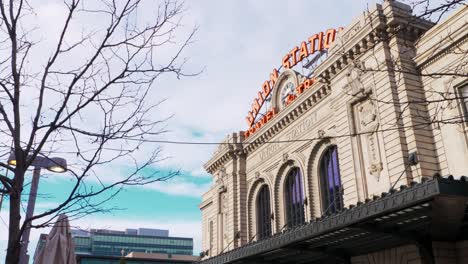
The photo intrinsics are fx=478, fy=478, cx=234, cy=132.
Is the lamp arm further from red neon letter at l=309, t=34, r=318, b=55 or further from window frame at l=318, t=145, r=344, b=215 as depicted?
red neon letter at l=309, t=34, r=318, b=55

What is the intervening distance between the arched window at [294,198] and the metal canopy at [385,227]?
8.44 m

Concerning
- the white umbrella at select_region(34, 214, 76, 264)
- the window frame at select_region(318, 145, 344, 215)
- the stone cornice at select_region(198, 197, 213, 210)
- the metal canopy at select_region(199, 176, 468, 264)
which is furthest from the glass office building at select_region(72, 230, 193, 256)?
the white umbrella at select_region(34, 214, 76, 264)

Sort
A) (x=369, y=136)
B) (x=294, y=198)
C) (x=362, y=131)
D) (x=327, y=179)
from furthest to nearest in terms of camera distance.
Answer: (x=294, y=198), (x=327, y=179), (x=362, y=131), (x=369, y=136)

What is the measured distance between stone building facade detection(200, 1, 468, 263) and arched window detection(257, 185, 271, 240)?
7 cm

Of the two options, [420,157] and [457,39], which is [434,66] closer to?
[457,39]

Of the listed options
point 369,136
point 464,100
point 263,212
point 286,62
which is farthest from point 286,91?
point 464,100

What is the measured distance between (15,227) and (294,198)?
23758 millimetres

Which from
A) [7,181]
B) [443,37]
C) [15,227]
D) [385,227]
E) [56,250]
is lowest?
[15,227]

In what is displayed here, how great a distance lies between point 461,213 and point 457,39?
8547mm

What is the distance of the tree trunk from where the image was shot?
255 inches

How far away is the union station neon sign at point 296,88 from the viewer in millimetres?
28547

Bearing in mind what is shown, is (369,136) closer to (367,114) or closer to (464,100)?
(367,114)

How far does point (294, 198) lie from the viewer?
96.1 ft

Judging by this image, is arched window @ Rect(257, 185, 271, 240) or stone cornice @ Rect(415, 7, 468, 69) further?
arched window @ Rect(257, 185, 271, 240)
